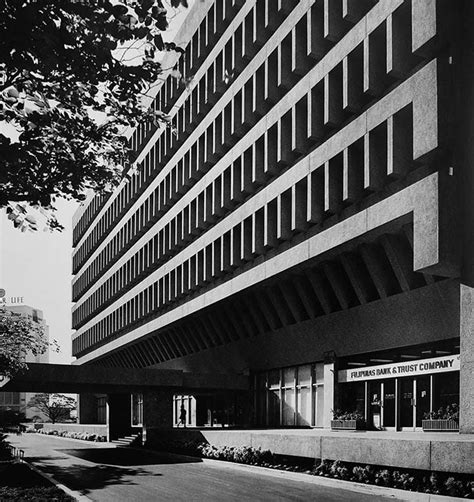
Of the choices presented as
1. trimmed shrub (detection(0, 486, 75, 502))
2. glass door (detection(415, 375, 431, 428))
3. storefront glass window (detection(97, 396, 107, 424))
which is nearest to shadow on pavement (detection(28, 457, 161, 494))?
trimmed shrub (detection(0, 486, 75, 502))

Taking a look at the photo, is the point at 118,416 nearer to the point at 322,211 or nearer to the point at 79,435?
the point at 79,435

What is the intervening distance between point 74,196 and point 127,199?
57447 millimetres

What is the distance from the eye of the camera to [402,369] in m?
31.7

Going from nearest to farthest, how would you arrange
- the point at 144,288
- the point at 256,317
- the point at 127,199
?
the point at 256,317 < the point at 144,288 < the point at 127,199

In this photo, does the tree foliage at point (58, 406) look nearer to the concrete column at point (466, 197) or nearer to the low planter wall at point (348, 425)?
the low planter wall at point (348, 425)

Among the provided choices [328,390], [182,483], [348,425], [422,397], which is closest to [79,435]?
[328,390]

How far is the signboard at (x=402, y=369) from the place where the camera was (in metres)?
28.9

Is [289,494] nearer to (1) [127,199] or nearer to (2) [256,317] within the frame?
(2) [256,317]

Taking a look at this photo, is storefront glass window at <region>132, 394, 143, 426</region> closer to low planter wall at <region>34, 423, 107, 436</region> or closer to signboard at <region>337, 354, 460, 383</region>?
low planter wall at <region>34, 423, 107, 436</region>

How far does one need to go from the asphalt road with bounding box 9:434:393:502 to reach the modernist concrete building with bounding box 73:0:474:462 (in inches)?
241

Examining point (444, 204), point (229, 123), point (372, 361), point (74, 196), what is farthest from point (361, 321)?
point (74, 196)

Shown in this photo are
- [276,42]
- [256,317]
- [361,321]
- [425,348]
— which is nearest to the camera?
[425,348]

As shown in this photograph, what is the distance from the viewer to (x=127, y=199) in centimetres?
7062

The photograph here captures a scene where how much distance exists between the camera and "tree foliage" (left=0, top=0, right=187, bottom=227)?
29.7ft
